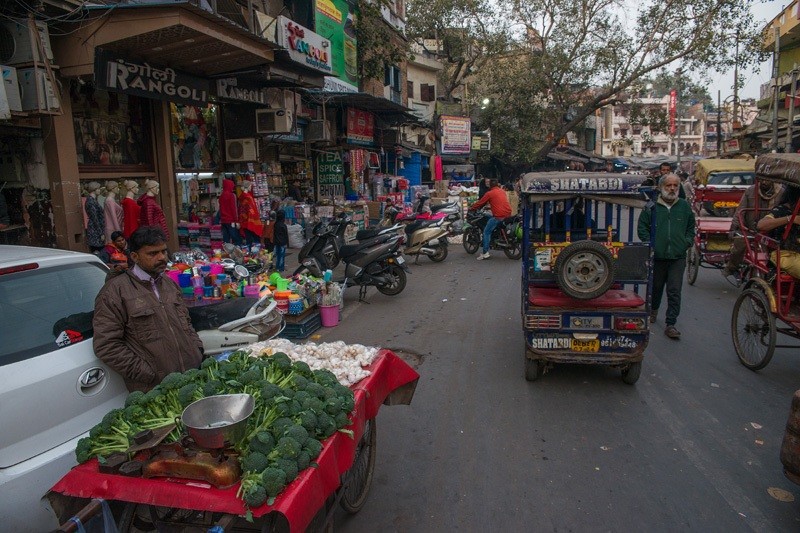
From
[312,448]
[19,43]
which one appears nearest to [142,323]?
[312,448]

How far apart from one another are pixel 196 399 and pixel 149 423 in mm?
231

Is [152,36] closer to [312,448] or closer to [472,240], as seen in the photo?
[312,448]

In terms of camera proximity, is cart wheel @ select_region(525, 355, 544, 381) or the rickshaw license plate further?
cart wheel @ select_region(525, 355, 544, 381)

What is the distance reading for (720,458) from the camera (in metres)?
4.05

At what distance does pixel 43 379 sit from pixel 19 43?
6623 mm

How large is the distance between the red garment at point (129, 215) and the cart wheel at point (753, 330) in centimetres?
879

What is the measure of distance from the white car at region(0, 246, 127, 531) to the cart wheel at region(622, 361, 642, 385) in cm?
446

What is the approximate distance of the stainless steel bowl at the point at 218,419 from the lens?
230 cm

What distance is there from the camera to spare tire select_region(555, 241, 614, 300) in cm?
504

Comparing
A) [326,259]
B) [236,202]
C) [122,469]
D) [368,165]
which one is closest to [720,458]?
[122,469]

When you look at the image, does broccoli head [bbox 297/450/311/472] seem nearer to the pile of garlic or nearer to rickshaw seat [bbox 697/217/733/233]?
the pile of garlic

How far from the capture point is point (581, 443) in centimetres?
429

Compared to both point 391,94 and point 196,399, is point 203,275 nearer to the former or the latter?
point 196,399

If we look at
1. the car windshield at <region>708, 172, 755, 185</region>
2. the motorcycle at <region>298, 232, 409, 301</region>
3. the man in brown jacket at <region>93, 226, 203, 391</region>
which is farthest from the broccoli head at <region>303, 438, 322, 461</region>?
the car windshield at <region>708, 172, 755, 185</region>
